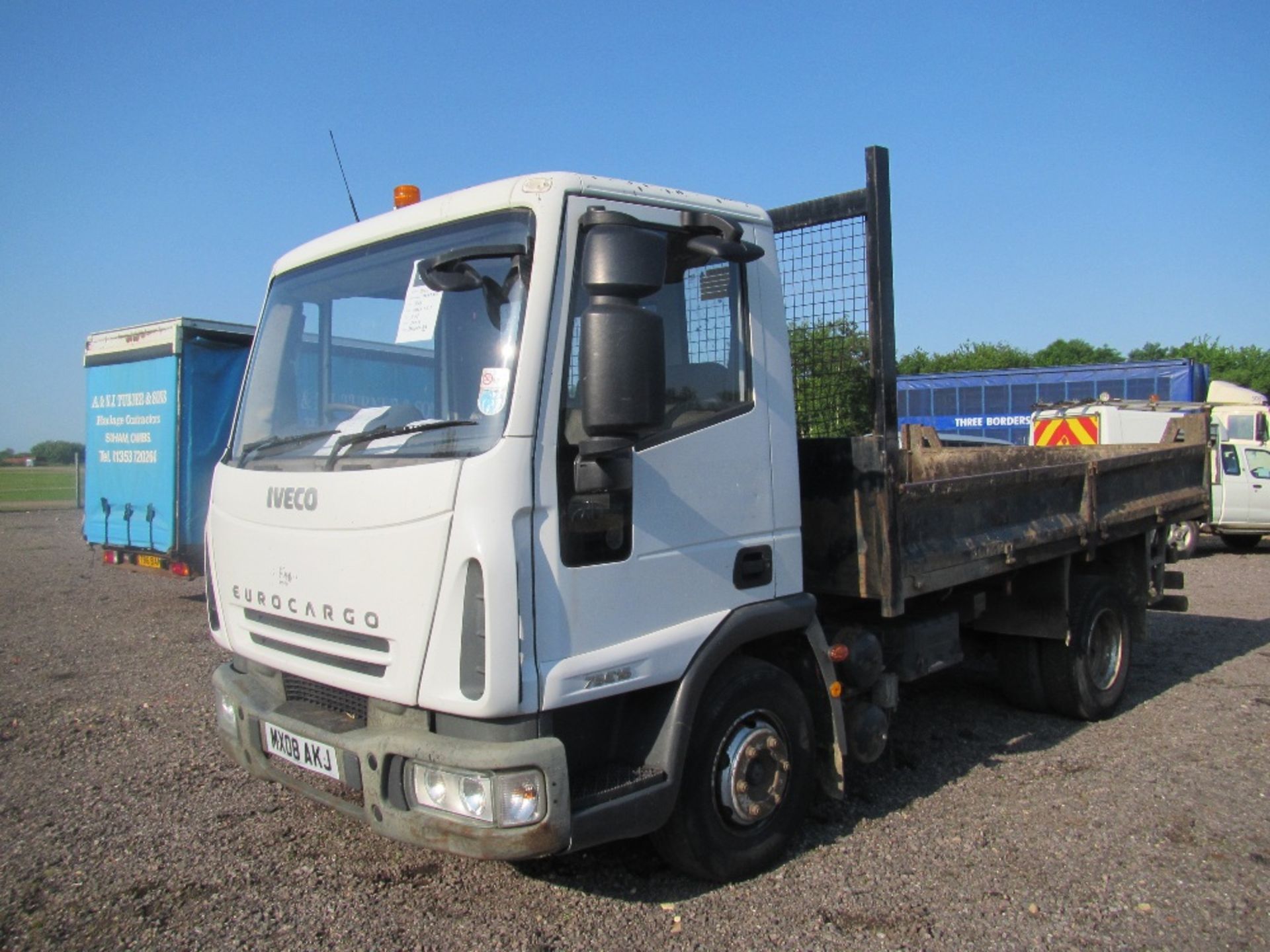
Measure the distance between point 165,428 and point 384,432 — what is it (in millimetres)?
7694

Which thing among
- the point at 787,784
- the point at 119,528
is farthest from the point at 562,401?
the point at 119,528

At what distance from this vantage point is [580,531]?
308 cm

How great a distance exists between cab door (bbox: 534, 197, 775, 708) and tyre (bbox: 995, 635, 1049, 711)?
2901 millimetres

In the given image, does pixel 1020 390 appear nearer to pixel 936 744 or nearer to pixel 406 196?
pixel 936 744

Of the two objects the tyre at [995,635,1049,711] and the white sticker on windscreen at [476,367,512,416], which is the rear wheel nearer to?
the tyre at [995,635,1049,711]

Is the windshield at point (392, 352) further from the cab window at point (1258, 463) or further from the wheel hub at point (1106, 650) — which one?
the cab window at point (1258, 463)

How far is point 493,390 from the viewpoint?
304cm

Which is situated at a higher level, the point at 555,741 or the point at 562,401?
the point at 562,401

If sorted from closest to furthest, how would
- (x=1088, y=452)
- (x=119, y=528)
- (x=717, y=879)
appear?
(x=717, y=879)
(x=1088, y=452)
(x=119, y=528)

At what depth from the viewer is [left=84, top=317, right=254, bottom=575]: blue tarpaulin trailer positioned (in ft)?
32.0

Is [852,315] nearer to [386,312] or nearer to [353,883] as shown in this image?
[386,312]

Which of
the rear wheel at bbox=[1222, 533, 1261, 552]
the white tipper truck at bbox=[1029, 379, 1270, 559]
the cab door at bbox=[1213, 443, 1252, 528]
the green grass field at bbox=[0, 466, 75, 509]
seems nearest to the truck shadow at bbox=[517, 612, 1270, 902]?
the white tipper truck at bbox=[1029, 379, 1270, 559]

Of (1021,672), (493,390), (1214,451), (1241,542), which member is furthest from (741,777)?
(1241,542)

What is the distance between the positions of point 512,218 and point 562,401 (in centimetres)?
64
